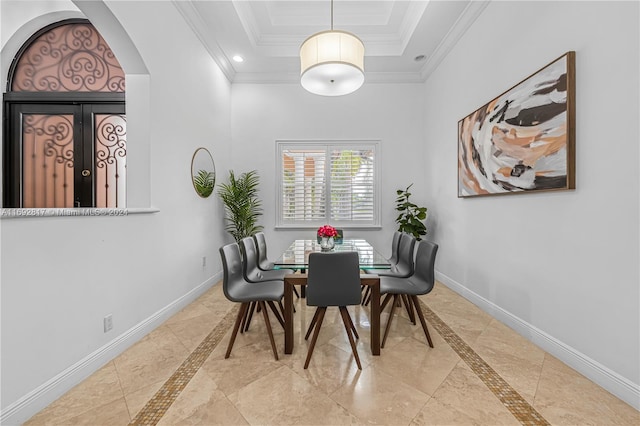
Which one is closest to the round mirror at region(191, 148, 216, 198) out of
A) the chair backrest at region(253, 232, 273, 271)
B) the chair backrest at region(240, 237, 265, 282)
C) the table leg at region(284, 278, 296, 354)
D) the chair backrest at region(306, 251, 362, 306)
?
the chair backrest at region(253, 232, 273, 271)

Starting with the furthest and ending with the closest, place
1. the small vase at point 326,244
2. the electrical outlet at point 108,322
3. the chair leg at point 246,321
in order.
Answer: the small vase at point 326,244
the chair leg at point 246,321
the electrical outlet at point 108,322

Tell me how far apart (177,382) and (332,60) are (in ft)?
8.67

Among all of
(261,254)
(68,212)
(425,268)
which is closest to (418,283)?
(425,268)

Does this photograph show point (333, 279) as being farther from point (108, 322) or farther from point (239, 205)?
point (239, 205)

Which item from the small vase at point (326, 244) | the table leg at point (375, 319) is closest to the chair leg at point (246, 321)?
the small vase at point (326, 244)

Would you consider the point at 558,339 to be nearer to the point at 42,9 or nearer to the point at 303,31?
the point at 303,31

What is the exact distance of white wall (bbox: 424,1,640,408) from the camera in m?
1.63

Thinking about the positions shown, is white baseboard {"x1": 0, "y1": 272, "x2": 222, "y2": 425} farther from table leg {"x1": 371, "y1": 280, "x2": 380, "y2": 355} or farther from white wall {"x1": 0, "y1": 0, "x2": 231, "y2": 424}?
table leg {"x1": 371, "y1": 280, "x2": 380, "y2": 355}

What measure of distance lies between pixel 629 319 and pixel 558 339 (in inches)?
23.2

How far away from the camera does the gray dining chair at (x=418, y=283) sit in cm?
227

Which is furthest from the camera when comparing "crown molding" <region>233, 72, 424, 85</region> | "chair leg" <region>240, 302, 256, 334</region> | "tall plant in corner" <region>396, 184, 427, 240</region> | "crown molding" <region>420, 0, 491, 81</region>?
"crown molding" <region>233, 72, 424, 85</region>

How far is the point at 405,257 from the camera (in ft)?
9.81

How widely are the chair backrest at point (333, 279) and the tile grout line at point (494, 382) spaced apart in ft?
3.33

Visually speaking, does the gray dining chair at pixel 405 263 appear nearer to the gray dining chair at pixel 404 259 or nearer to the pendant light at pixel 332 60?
the gray dining chair at pixel 404 259
